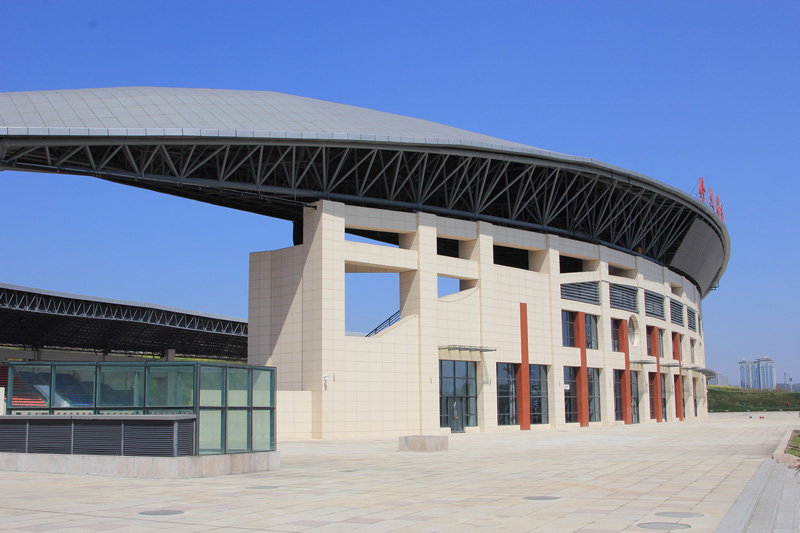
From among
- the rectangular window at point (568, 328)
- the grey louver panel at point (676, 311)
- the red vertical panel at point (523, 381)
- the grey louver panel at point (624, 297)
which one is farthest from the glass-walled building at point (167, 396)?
the grey louver panel at point (676, 311)

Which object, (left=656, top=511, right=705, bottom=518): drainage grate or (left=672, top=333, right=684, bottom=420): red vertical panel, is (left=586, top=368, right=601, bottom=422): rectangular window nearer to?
(left=672, top=333, right=684, bottom=420): red vertical panel

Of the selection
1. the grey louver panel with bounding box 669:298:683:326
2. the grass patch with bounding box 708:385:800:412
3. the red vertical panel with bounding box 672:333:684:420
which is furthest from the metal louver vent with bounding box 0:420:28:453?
the grass patch with bounding box 708:385:800:412

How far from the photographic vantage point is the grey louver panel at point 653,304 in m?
68.6

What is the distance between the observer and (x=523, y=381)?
54.2 m

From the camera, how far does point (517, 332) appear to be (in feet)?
177

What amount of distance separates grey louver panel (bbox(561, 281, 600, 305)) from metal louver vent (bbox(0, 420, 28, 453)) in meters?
43.7

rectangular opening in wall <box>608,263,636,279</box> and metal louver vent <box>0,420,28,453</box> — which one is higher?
rectangular opening in wall <box>608,263,636,279</box>

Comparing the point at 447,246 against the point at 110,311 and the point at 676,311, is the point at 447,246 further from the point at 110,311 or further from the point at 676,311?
the point at 110,311

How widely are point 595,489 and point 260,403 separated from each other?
9420mm

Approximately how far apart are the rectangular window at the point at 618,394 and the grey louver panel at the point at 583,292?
7.65m

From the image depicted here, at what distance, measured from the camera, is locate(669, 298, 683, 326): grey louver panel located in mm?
74188

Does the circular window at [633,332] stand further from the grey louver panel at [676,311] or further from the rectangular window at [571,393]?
the rectangular window at [571,393]

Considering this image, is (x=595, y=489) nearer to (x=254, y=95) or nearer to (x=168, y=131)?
(x=168, y=131)

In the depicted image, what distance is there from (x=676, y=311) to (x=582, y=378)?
2111cm
